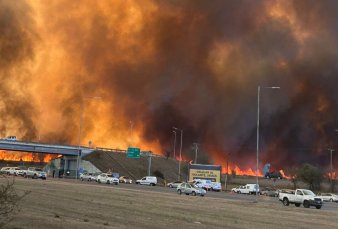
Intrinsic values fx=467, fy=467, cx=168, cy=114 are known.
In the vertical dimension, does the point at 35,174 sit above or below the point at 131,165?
below

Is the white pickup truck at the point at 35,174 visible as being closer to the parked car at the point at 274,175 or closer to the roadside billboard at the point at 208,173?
the roadside billboard at the point at 208,173

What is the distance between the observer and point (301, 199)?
1679 inches

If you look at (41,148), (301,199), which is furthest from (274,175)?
(301,199)

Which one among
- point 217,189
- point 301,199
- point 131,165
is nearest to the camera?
point 301,199

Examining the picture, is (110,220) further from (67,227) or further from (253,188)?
(253,188)

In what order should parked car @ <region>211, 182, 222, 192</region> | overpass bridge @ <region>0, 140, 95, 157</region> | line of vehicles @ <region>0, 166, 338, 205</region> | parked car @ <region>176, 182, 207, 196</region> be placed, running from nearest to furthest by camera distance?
line of vehicles @ <region>0, 166, 338, 205</region> → parked car @ <region>176, 182, 207, 196</region> → parked car @ <region>211, 182, 222, 192</region> → overpass bridge @ <region>0, 140, 95, 157</region>

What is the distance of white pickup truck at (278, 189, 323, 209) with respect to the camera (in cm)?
4169

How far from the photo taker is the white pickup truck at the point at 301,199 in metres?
41.7

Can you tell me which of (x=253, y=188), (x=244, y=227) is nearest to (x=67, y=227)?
(x=244, y=227)

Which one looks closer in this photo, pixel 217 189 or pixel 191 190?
pixel 191 190

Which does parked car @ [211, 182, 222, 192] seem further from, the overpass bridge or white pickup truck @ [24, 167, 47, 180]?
the overpass bridge

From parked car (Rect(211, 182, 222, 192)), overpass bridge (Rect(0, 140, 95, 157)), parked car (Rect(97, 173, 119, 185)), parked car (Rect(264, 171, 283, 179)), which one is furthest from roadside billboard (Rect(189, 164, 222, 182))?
parked car (Rect(264, 171, 283, 179))

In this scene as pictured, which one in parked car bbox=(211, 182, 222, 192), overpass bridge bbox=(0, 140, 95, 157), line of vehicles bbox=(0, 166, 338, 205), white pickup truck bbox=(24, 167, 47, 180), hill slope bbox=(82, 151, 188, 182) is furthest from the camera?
hill slope bbox=(82, 151, 188, 182)

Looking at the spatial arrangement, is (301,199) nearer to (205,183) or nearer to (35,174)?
(205,183)
